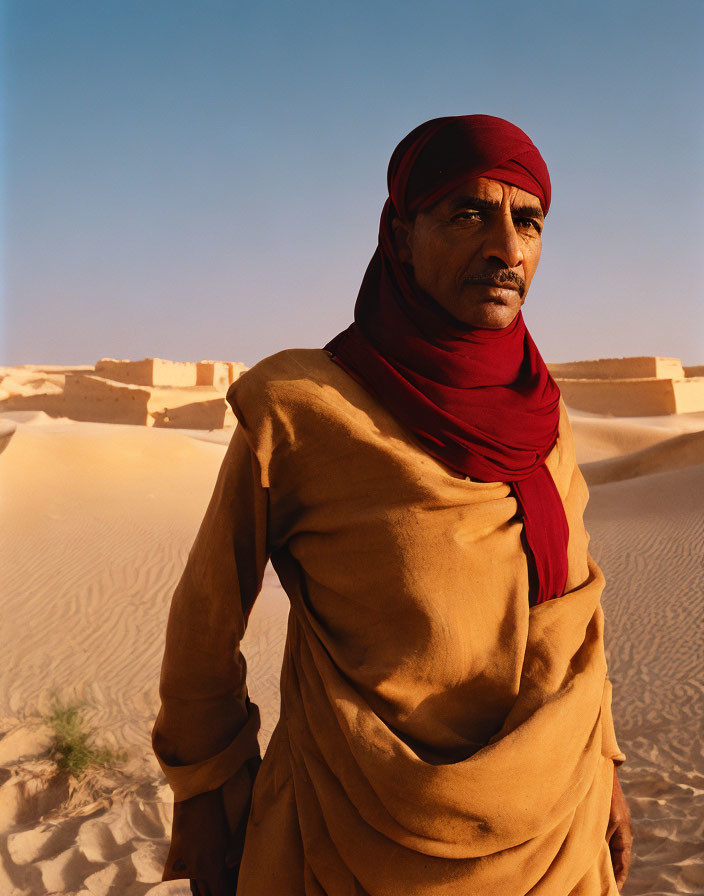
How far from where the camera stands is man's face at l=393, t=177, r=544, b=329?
1381 mm

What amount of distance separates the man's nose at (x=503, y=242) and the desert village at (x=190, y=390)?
26.3 metres

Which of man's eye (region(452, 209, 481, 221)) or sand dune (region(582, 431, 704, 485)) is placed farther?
sand dune (region(582, 431, 704, 485))

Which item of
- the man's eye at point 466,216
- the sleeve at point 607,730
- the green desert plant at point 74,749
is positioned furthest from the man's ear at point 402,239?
the green desert plant at point 74,749

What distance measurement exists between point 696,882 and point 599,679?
10.8 ft

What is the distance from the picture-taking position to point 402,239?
152 centimetres

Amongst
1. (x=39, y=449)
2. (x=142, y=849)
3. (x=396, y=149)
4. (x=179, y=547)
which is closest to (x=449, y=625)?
(x=396, y=149)

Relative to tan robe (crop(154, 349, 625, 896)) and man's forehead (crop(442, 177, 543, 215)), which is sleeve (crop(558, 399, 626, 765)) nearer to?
tan robe (crop(154, 349, 625, 896))

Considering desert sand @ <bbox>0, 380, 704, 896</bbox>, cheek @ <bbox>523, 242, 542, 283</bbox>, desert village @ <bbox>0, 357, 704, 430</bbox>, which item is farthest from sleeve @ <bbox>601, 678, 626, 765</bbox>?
desert village @ <bbox>0, 357, 704, 430</bbox>

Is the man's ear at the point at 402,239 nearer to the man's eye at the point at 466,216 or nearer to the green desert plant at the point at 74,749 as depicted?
the man's eye at the point at 466,216

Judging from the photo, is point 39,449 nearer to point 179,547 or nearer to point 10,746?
point 179,547

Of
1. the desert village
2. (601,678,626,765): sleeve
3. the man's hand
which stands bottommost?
the desert village

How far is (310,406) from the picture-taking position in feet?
4.31

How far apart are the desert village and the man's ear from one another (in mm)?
26170

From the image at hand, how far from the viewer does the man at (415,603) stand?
47.2 inches
